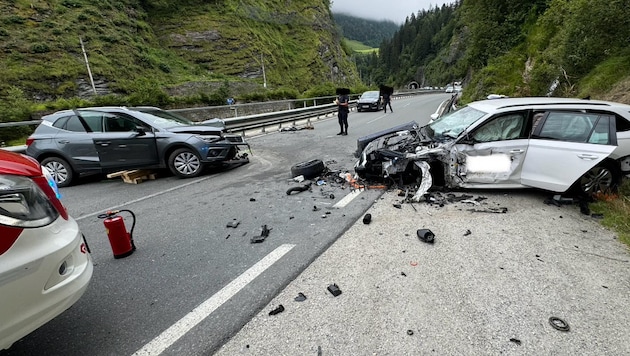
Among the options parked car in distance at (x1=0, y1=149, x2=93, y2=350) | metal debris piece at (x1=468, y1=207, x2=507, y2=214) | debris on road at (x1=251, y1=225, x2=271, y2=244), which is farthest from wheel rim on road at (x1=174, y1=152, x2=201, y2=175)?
metal debris piece at (x1=468, y1=207, x2=507, y2=214)

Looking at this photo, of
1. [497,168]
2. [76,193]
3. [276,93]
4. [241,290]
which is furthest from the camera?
[276,93]

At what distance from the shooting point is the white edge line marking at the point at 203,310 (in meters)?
2.22

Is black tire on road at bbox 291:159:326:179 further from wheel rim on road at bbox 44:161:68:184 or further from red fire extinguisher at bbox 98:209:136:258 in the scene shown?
wheel rim on road at bbox 44:161:68:184

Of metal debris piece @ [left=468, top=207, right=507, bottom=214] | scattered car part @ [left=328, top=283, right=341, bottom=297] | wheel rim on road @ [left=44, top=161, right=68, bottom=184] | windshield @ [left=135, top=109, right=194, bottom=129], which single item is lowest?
metal debris piece @ [left=468, top=207, right=507, bottom=214]

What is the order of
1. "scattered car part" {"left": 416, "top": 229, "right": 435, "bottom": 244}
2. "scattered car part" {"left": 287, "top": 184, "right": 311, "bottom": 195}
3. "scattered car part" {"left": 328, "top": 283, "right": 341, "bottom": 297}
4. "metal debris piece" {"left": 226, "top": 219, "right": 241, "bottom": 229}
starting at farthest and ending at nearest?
"scattered car part" {"left": 287, "top": 184, "right": 311, "bottom": 195}, "metal debris piece" {"left": 226, "top": 219, "right": 241, "bottom": 229}, "scattered car part" {"left": 416, "top": 229, "right": 435, "bottom": 244}, "scattered car part" {"left": 328, "top": 283, "right": 341, "bottom": 297}

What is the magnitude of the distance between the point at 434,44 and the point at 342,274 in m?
124

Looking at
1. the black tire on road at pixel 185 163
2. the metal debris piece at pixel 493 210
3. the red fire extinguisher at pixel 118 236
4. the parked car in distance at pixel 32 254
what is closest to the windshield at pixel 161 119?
the black tire on road at pixel 185 163

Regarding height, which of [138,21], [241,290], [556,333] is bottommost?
[556,333]

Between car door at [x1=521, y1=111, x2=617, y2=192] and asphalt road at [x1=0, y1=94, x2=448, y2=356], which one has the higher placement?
car door at [x1=521, y1=111, x2=617, y2=192]

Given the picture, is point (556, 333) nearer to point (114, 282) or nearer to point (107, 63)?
point (114, 282)

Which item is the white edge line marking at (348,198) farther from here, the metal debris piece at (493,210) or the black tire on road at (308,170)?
the metal debris piece at (493,210)

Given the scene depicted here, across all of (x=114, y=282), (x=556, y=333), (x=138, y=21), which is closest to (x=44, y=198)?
(x=114, y=282)

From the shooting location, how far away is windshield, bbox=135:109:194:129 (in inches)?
277

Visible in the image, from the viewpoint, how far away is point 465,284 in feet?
9.22
